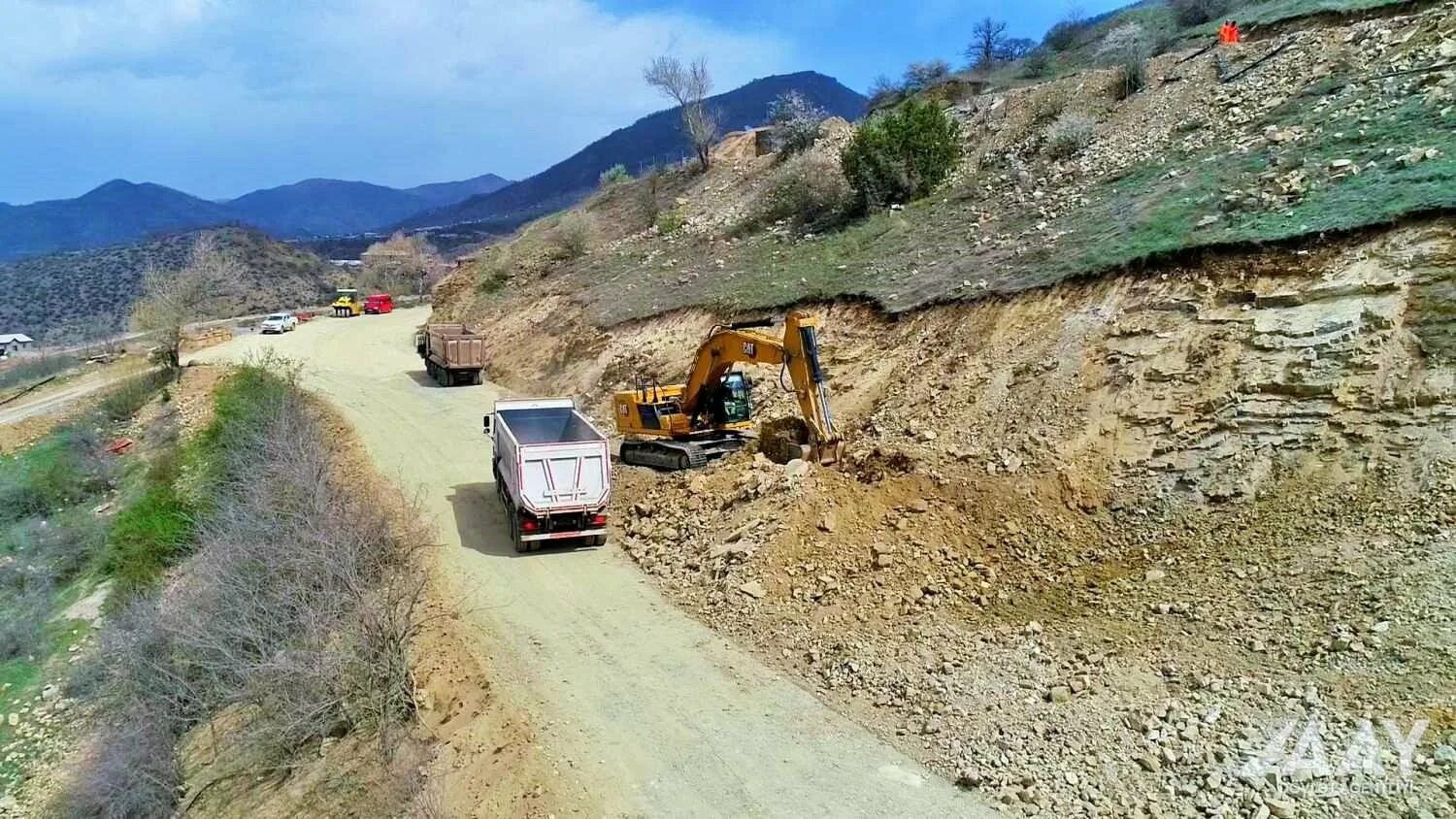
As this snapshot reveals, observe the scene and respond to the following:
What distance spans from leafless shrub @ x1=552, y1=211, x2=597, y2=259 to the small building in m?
38.3

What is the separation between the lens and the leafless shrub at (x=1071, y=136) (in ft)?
80.3

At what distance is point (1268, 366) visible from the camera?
488 inches

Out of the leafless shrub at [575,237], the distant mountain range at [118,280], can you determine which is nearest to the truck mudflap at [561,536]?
the leafless shrub at [575,237]

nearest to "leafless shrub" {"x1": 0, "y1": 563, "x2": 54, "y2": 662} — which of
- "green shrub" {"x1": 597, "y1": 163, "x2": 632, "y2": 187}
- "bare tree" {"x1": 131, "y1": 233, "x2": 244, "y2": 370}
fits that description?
"bare tree" {"x1": 131, "y1": 233, "x2": 244, "y2": 370}

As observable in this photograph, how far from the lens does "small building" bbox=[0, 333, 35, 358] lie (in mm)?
59219

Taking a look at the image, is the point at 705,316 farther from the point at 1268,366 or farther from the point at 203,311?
the point at 203,311

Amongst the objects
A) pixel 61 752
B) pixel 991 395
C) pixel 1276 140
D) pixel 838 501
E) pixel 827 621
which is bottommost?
pixel 61 752

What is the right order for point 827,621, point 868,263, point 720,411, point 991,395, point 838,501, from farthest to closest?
point 868,263, point 720,411, point 991,395, point 838,501, point 827,621

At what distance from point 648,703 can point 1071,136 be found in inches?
782

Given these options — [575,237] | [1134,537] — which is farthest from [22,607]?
[575,237]

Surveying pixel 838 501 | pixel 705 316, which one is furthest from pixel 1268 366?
pixel 705 316

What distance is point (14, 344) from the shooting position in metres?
61.4

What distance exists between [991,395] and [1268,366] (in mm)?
4068

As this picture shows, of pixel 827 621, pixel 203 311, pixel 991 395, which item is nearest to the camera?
pixel 827 621
